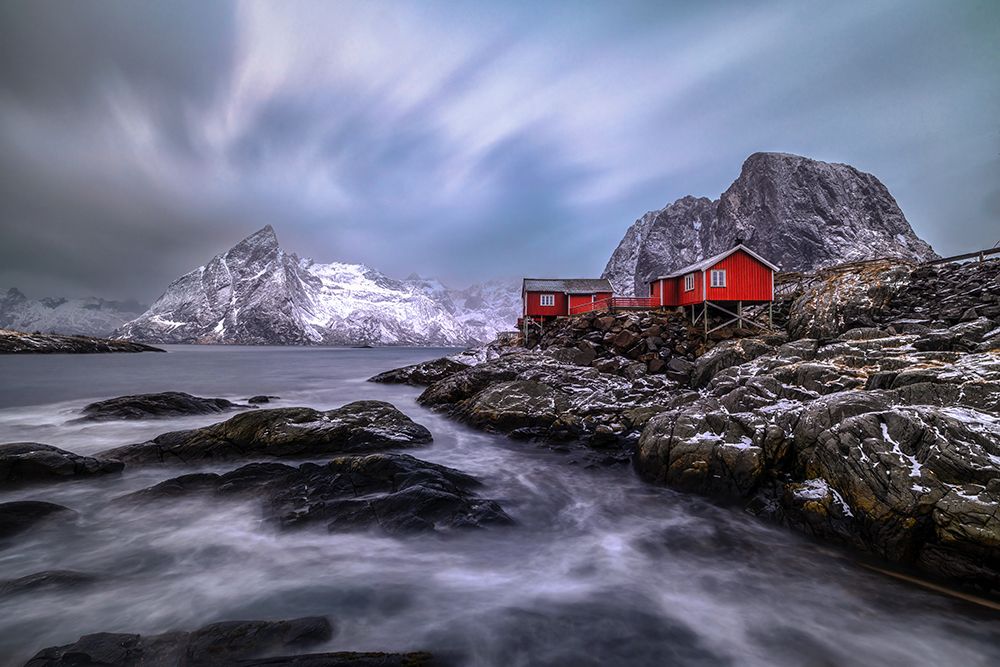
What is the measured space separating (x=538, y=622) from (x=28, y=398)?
41.0 m

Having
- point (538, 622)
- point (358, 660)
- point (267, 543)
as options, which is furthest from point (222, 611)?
point (538, 622)

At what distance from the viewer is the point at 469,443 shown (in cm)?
1755

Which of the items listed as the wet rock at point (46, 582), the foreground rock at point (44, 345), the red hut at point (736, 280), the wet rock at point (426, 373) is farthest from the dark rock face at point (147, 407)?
the foreground rock at point (44, 345)

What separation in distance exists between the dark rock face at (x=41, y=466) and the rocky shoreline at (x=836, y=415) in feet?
42.7

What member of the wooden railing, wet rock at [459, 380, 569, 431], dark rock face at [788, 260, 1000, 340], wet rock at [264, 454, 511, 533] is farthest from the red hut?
wet rock at [264, 454, 511, 533]

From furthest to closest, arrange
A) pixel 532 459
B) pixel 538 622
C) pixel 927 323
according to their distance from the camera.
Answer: pixel 927 323 < pixel 532 459 < pixel 538 622

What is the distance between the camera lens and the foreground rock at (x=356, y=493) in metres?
9.87

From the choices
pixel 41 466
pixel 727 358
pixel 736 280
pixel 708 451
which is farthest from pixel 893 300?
pixel 41 466

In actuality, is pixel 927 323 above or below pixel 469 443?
above

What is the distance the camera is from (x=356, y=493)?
10797 mm

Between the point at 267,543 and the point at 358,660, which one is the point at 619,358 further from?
the point at 358,660

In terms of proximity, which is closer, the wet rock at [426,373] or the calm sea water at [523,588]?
the calm sea water at [523,588]

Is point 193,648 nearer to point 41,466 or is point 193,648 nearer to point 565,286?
point 41,466

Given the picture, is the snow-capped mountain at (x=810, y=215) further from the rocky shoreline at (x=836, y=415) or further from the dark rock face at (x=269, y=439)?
the dark rock face at (x=269, y=439)
